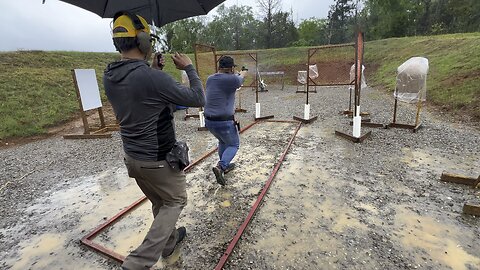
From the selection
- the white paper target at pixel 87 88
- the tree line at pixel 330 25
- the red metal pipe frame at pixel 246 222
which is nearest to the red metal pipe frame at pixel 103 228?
the red metal pipe frame at pixel 246 222

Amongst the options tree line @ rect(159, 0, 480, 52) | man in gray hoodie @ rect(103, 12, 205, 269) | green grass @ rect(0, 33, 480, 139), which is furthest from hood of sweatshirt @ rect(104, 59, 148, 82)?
→ tree line @ rect(159, 0, 480, 52)

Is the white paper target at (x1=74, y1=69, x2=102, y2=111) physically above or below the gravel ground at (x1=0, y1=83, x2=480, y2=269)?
above

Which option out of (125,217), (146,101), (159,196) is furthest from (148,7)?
(125,217)

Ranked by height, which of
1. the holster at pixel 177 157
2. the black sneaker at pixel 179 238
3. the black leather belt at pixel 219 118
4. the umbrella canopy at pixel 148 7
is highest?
the umbrella canopy at pixel 148 7

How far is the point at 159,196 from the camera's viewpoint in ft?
6.38

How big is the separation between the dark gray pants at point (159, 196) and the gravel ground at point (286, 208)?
20.4 inches

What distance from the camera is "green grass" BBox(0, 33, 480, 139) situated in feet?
25.9

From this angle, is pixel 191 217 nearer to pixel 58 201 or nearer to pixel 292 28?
pixel 58 201

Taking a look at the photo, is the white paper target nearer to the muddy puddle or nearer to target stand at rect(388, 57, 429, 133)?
the muddy puddle

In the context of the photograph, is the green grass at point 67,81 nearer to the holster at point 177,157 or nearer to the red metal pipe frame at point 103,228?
the red metal pipe frame at point 103,228

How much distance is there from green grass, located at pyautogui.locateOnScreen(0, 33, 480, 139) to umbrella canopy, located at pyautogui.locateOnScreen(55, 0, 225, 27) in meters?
6.82

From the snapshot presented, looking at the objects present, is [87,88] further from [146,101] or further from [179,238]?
[146,101]

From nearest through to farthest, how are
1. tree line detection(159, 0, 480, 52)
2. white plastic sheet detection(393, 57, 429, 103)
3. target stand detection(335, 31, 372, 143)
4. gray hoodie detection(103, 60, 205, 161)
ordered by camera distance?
gray hoodie detection(103, 60, 205, 161) < target stand detection(335, 31, 372, 143) < white plastic sheet detection(393, 57, 429, 103) < tree line detection(159, 0, 480, 52)

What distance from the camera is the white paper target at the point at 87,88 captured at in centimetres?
662
